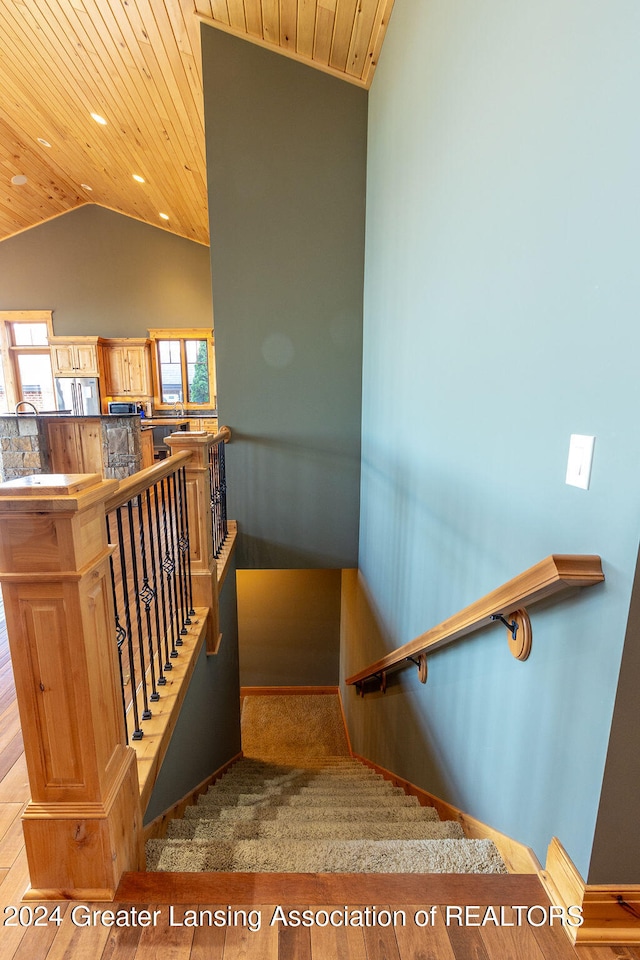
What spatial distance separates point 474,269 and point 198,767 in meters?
2.71

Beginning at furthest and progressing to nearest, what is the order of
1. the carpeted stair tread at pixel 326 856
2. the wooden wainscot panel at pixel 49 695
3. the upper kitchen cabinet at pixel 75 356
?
the upper kitchen cabinet at pixel 75 356 < the carpeted stair tread at pixel 326 856 < the wooden wainscot panel at pixel 49 695

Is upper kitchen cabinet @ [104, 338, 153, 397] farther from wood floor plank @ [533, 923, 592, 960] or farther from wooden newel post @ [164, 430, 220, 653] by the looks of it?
wood floor plank @ [533, 923, 592, 960]

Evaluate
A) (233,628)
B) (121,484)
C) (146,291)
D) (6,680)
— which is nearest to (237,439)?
(233,628)

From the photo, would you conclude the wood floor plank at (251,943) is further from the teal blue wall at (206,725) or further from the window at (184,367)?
the window at (184,367)

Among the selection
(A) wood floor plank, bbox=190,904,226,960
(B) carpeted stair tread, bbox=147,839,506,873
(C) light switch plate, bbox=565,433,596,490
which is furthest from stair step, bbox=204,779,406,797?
(C) light switch plate, bbox=565,433,596,490

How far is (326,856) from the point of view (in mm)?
1297

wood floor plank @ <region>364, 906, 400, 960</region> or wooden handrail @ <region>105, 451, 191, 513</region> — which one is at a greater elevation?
wooden handrail @ <region>105, 451, 191, 513</region>

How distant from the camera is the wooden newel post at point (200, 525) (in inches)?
90.9

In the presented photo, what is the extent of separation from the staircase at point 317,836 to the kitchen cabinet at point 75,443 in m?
3.68

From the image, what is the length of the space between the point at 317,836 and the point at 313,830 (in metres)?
0.05

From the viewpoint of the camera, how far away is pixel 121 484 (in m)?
1.36

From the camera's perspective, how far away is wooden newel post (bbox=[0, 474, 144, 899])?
0.99 m

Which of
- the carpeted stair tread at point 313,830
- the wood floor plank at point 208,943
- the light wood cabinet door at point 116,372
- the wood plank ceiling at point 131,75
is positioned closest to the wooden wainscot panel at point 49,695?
the wood floor plank at point 208,943

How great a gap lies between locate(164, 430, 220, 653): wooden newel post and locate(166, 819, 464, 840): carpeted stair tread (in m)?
0.97
